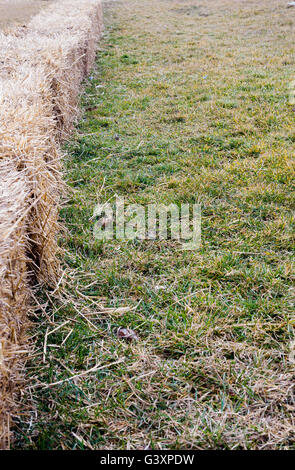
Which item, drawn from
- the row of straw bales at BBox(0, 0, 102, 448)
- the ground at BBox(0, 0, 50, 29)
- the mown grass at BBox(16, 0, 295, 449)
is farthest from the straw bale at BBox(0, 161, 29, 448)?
the ground at BBox(0, 0, 50, 29)

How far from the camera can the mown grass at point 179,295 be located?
5.82 ft

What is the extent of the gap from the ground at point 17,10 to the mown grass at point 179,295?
553 cm

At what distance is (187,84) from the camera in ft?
21.1

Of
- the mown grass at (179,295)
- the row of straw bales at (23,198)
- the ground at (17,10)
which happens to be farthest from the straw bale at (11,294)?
the ground at (17,10)

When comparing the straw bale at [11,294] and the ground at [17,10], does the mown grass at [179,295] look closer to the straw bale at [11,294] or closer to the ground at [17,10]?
the straw bale at [11,294]

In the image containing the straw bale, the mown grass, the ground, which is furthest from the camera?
the ground

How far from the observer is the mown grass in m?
1.77

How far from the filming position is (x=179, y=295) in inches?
97.7

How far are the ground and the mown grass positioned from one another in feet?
18.1

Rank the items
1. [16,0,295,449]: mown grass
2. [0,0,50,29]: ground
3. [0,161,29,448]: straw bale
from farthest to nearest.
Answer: [0,0,50,29]: ground, [16,0,295,449]: mown grass, [0,161,29,448]: straw bale

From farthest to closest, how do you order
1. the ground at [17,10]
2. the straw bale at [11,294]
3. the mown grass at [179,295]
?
the ground at [17,10] → the mown grass at [179,295] → the straw bale at [11,294]

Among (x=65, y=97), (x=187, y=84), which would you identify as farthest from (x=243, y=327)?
(x=187, y=84)

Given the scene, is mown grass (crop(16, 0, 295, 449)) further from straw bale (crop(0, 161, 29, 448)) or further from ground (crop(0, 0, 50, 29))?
ground (crop(0, 0, 50, 29))

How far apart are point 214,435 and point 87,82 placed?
674 centimetres
